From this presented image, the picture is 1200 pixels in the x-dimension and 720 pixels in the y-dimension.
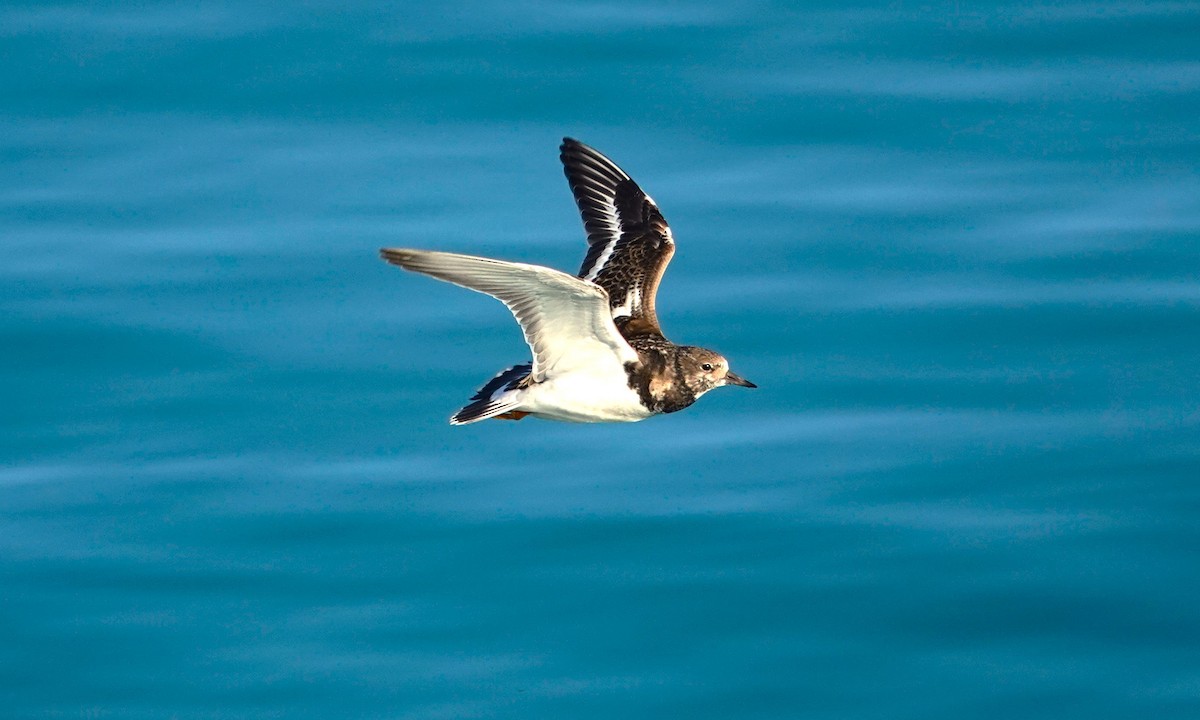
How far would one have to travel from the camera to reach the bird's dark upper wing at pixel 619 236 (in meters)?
11.6

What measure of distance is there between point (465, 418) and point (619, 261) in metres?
2.10

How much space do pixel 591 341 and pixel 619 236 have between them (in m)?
2.10

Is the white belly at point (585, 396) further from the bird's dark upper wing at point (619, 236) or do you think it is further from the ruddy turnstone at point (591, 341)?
the bird's dark upper wing at point (619, 236)

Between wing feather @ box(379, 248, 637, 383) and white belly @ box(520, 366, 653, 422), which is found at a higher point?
wing feather @ box(379, 248, 637, 383)

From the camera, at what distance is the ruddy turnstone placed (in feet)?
30.8

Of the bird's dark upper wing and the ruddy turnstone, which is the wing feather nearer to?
the ruddy turnstone

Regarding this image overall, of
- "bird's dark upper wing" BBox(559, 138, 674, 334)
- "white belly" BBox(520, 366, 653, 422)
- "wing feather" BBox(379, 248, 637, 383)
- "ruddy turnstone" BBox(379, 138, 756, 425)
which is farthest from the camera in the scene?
"bird's dark upper wing" BBox(559, 138, 674, 334)

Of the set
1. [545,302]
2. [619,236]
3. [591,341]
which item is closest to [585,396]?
[591,341]

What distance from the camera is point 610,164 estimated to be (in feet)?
41.5

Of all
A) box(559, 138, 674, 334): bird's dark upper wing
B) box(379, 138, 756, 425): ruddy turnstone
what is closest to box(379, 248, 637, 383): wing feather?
box(379, 138, 756, 425): ruddy turnstone

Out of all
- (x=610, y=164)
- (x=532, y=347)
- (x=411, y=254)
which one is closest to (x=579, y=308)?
(x=532, y=347)

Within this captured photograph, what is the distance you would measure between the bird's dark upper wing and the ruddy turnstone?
10 mm

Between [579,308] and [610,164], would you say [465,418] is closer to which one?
[579,308]

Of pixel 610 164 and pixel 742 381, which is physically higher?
pixel 610 164
